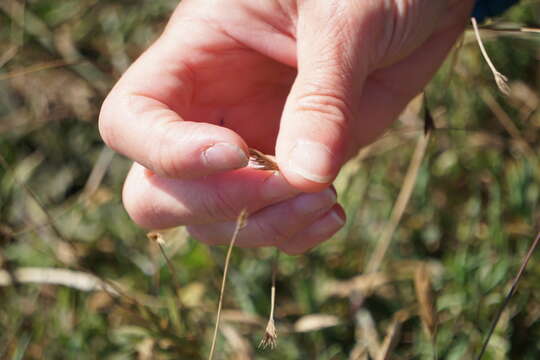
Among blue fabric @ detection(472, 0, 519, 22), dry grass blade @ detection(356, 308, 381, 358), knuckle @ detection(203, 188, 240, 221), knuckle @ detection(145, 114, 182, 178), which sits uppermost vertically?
blue fabric @ detection(472, 0, 519, 22)

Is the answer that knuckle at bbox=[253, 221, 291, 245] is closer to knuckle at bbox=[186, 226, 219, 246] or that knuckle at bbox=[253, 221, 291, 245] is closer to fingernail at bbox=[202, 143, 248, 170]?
knuckle at bbox=[186, 226, 219, 246]

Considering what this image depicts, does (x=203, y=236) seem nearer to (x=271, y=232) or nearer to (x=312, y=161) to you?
(x=271, y=232)

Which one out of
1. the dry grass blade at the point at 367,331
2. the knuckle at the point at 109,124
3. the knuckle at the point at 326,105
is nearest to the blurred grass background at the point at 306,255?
the dry grass blade at the point at 367,331

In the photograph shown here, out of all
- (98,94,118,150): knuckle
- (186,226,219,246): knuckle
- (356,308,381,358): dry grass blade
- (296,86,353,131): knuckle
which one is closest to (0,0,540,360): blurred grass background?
(356,308,381,358): dry grass blade

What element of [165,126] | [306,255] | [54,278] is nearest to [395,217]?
[306,255]

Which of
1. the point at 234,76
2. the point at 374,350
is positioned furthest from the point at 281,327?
the point at 234,76

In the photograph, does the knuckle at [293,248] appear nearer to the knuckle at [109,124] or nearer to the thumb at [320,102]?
the thumb at [320,102]

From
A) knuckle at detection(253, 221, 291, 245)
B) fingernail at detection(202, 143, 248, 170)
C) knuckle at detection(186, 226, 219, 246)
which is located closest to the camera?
fingernail at detection(202, 143, 248, 170)
